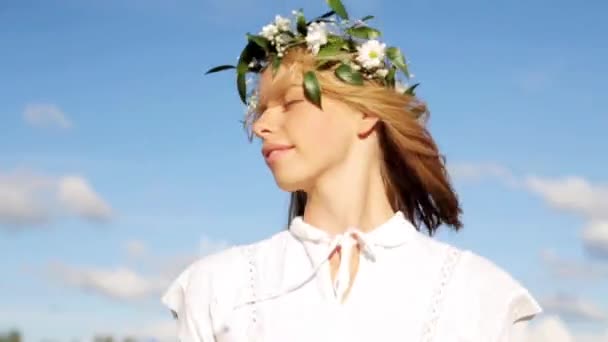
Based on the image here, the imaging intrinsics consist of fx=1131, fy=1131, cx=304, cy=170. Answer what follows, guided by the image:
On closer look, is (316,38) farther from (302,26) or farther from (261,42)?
(261,42)

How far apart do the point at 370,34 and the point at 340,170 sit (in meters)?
0.77

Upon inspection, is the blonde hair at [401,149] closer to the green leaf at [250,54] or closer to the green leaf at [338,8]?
the green leaf at [250,54]

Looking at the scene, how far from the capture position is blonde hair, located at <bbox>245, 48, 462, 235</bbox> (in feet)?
17.8

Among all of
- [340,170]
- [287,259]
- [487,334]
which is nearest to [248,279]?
[287,259]

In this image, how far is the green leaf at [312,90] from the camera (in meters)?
5.31

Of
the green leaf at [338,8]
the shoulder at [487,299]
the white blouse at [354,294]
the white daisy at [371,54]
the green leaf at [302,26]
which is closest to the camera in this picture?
the white blouse at [354,294]

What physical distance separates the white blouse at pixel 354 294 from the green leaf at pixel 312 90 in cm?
61

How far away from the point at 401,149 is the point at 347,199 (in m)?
0.39

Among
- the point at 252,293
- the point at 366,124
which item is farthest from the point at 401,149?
the point at 252,293

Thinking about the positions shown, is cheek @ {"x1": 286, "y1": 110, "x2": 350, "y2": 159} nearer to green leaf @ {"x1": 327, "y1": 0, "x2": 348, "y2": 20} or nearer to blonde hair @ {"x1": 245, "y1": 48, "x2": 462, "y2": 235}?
blonde hair @ {"x1": 245, "y1": 48, "x2": 462, "y2": 235}

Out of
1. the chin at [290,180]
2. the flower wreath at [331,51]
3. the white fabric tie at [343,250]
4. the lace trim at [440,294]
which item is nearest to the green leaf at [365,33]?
the flower wreath at [331,51]

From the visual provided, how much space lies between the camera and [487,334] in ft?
17.7

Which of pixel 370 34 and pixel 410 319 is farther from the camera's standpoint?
pixel 370 34

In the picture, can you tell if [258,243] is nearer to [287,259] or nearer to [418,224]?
[287,259]
